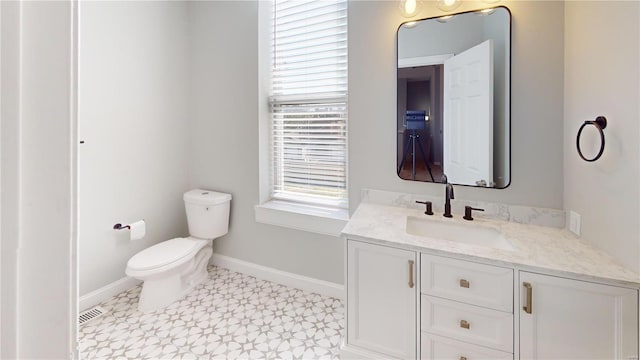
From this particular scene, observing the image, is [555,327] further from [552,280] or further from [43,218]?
[43,218]

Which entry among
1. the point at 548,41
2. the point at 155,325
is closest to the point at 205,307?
the point at 155,325

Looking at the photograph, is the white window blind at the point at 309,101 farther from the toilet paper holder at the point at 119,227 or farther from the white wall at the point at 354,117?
the toilet paper holder at the point at 119,227

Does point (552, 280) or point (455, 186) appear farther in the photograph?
point (455, 186)

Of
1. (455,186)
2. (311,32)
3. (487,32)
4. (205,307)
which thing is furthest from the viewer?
(311,32)

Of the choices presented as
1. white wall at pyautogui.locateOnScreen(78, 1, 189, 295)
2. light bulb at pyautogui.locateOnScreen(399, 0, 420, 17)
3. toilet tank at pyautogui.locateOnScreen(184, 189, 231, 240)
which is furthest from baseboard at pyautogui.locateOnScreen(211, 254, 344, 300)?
light bulb at pyautogui.locateOnScreen(399, 0, 420, 17)

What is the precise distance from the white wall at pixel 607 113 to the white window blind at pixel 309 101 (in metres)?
1.32

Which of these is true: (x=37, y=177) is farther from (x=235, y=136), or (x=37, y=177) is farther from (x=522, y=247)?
(x=235, y=136)

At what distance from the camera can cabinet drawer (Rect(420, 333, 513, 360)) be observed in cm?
127

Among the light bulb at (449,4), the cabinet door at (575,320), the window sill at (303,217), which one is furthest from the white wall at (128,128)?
the cabinet door at (575,320)

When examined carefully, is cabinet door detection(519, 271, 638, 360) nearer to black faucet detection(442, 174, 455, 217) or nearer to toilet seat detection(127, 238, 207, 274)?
black faucet detection(442, 174, 455, 217)

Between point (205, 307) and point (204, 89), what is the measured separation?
6.00ft

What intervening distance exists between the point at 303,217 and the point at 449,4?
1672 mm

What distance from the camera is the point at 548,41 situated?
61.3 inches

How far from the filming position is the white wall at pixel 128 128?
6.77ft
